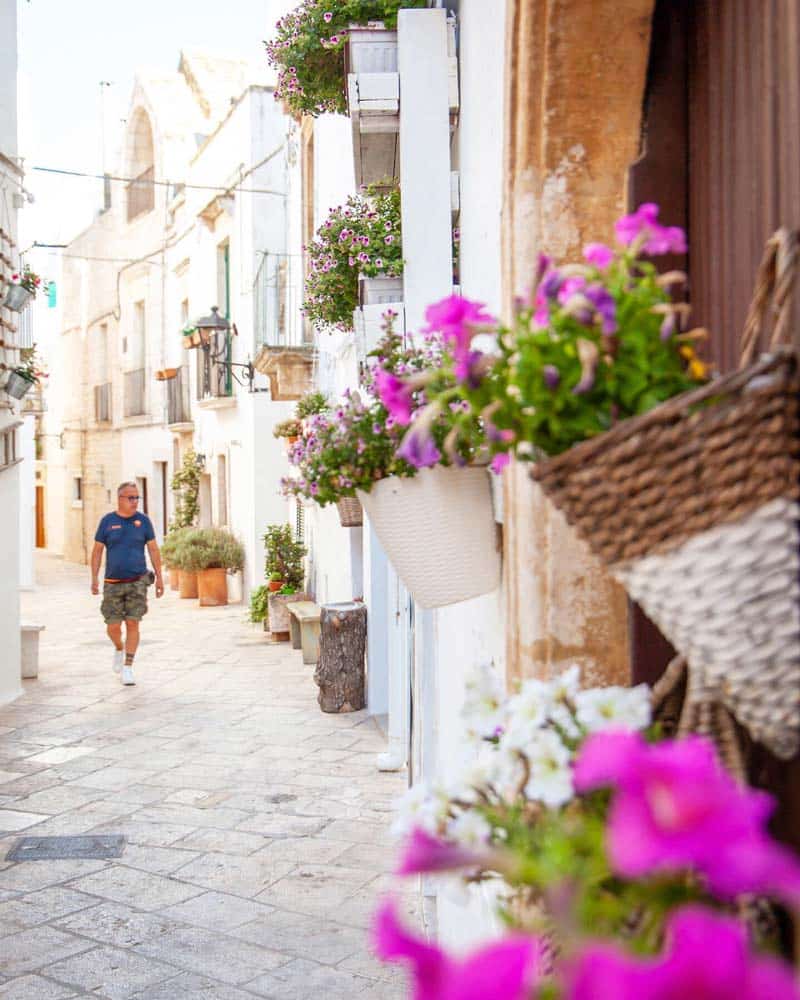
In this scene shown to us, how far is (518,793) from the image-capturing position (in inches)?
55.6

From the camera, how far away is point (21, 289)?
1012 centimetres

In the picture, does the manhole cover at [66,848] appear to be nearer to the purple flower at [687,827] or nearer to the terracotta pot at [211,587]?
the purple flower at [687,827]

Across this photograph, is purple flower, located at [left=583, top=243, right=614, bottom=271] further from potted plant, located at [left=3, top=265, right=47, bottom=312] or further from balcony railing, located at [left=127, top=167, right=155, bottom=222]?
balcony railing, located at [left=127, top=167, right=155, bottom=222]

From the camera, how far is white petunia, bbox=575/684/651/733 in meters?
1.36

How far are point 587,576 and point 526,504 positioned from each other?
17 cm

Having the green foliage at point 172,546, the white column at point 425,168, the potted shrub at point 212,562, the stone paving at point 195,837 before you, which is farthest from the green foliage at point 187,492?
the white column at point 425,168

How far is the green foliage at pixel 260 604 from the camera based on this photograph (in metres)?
13.6

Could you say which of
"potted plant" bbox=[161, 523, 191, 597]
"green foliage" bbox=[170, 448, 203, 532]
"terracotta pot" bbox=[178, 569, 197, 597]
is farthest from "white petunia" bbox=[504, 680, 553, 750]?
"green foliage" bbox=[170, 448, 203, 532]

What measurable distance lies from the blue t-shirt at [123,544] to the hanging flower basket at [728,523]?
9349mm

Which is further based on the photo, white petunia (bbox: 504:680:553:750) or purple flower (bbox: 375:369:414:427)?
purple flower (bbox: 375:369:414:427)

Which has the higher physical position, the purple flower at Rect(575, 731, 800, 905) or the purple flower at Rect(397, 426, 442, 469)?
the purple flower at Rect(397, 426, 442, 469)

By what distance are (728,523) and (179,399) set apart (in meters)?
19.7

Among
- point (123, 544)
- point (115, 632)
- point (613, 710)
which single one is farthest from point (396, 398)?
point (115, 632)

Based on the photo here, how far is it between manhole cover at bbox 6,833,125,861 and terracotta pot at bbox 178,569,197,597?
451 inches
